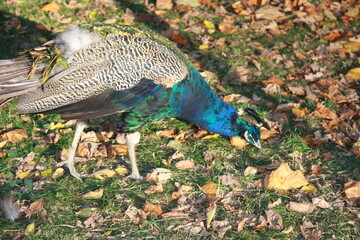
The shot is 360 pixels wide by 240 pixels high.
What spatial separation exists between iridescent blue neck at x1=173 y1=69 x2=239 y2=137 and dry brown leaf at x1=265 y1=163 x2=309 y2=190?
68 centimetres

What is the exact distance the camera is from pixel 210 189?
12.2ft

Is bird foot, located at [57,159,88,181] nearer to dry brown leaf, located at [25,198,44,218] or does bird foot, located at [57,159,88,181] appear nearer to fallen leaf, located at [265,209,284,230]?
dry brown leaf, located at [25,198,44,218]

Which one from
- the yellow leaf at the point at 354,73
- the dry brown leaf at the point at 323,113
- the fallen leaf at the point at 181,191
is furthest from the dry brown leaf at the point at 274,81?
the fallen leaf at the point at 181,191

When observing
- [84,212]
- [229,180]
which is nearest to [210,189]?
[229,180]

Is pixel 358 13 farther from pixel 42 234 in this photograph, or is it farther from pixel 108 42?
pixel 42 234

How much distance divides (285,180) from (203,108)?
93 centimetres

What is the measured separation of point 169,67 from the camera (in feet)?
12.3

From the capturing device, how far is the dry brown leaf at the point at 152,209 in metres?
3.49

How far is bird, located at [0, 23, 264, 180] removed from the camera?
3.56 m

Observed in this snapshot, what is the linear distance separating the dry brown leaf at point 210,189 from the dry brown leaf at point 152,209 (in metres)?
0.39

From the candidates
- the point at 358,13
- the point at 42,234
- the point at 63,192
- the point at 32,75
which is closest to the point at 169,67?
the point at 32,75

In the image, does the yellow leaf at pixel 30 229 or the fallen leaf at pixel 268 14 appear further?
the fallen leaf at pixel 268 14

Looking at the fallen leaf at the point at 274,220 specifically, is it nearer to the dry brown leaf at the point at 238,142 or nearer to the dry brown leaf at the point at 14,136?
the dry brown leaf at the point at 238,142

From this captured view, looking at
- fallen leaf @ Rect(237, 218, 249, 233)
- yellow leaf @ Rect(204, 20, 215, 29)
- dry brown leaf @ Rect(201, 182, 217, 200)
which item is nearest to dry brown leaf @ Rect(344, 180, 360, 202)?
fallen leaf @ Rect(237, 218, 249, 233)
